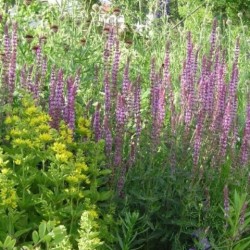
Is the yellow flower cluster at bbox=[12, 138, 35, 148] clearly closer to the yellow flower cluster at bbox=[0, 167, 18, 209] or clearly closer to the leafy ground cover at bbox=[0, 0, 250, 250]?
the leafy ground cover at bbox=[0, 0, 250, 250]

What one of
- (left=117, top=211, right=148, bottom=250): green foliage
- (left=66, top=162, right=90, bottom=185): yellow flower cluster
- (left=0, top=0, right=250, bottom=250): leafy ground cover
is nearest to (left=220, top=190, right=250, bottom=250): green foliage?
(left=0, top=0, right=250, bottom=250): leafy ground cover

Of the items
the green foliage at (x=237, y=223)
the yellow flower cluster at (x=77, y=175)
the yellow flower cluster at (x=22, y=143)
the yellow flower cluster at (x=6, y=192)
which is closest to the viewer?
the yellow flower cluster at (x=6, y=192)

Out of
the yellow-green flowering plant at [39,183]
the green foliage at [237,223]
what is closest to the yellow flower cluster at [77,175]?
the yellow-green flowering plant at [39,183]

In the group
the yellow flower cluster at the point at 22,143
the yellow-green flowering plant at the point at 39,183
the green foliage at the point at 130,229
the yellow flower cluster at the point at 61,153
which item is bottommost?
the green foliage at the point at 130,229

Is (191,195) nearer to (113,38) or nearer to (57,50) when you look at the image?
(113,38)

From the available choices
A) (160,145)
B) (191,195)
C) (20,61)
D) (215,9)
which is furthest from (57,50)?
(215,9)

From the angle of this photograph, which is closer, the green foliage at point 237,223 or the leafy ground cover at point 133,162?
the leafy ground cover at point 133,162

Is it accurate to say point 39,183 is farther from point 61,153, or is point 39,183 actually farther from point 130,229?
point 130,229

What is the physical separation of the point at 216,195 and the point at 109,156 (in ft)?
1.97

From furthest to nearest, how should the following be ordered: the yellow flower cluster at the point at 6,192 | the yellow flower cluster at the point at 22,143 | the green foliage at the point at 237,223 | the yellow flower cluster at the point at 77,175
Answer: the green foliage at the point at 237,223 → the yellow flower cluster at the point at 22,143 → the yellow flower cluster at the point at 77,175 → the yellow flower cluster at the point at 6,192

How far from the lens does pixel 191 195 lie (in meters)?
2.97

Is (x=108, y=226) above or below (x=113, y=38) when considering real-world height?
below

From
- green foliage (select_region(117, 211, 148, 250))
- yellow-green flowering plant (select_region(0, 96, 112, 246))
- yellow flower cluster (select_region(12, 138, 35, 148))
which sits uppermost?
yellow flower cluster (select_region(12, 138, 35, 148))

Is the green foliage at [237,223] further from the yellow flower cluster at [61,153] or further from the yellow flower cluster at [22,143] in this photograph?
the yellow flower cluster at [22,143]
